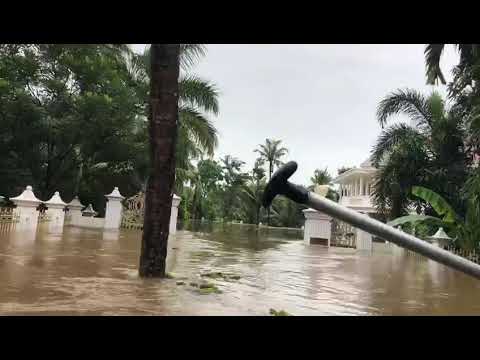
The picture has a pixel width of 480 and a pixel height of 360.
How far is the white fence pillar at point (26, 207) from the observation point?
1341 cm

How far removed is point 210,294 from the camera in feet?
16.7

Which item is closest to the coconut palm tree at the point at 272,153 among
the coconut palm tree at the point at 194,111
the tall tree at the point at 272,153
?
the tall tree at the point at 272,153

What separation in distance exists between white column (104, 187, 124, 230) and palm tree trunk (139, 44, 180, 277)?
1145 centimetres

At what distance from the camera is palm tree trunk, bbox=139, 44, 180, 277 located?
6160 mm

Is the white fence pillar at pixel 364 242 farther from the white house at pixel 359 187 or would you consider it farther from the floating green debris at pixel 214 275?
the white house at pixel 359 187

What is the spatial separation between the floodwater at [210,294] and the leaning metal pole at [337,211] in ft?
8.97

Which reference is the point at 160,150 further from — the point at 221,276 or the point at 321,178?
the point at 321,178

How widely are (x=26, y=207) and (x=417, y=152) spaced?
1366 cm

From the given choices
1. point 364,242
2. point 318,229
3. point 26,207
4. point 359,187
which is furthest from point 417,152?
point 359,187
